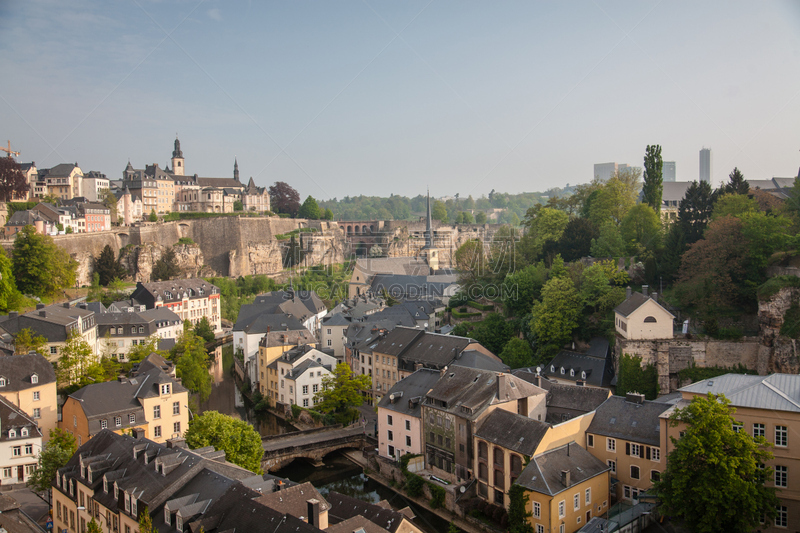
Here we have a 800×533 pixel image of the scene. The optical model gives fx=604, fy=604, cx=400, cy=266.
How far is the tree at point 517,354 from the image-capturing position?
105ft

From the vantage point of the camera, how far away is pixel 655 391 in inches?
1062

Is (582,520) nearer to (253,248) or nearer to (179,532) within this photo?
(179,532)

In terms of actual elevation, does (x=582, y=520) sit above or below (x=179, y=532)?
below

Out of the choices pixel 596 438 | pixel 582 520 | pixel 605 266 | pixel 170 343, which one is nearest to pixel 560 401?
pixel 596 438

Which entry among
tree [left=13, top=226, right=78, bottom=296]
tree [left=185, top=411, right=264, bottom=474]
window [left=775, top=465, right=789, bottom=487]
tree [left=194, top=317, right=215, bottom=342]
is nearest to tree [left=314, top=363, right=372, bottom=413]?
tree [left=185, top=411, right=264, bottom=474]

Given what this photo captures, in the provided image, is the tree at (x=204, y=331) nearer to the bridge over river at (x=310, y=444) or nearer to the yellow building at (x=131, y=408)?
the yellow building at (x=131, y=408)

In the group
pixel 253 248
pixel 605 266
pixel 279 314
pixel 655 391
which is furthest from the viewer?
pixel 253 248

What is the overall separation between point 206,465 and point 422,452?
1119cm

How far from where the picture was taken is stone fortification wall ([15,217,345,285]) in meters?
57.9

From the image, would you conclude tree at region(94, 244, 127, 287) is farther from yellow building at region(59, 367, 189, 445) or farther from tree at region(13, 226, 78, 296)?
yellow building at region(59, 367, 189, 445)

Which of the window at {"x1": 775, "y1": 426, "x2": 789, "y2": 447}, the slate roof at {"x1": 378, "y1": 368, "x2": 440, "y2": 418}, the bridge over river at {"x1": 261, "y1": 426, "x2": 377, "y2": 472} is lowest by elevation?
the bridge over river at {"x1": 261, "y1": 426, "x2": 377, "y2": 472}

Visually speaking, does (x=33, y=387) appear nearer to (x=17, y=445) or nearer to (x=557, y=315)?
(x=17, y=445)

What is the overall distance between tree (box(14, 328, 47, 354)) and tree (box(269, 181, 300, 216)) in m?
60.9

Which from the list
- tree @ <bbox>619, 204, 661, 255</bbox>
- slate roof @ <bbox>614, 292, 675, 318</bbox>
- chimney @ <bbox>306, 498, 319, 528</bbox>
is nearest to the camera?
chimney @ <bbox>306, 498, 319, 528</bbox>
